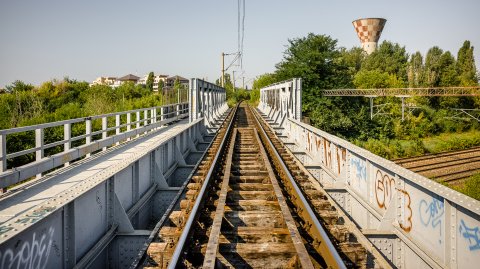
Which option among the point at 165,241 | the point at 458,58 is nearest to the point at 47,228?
the point at 165,241

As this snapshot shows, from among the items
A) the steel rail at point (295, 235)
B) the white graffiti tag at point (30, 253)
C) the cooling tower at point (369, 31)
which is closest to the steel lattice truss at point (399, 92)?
the steel rail at point (295, 235)

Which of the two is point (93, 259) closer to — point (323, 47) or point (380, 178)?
point (380, 178)

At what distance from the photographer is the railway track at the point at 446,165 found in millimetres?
21492

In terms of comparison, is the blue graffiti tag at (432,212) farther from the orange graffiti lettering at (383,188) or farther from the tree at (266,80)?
the tree at (266,80)

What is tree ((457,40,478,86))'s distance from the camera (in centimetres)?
6869

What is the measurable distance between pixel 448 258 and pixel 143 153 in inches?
196

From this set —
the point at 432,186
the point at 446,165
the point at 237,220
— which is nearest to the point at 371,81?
the point at 446,165

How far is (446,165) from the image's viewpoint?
78.4 feet

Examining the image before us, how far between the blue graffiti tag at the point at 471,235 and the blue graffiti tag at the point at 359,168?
9.46 ft

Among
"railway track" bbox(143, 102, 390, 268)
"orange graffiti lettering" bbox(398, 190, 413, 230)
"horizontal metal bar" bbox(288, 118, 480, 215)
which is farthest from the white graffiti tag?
"orange graffiti lettering" bbox(398, 190, 413, 230)

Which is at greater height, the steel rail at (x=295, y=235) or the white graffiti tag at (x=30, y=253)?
the white graffiti tag at (x=30, y=253)

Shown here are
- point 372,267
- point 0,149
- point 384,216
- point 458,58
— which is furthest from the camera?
point 458,58

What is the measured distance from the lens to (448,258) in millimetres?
3988

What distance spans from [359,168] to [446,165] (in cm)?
2007
